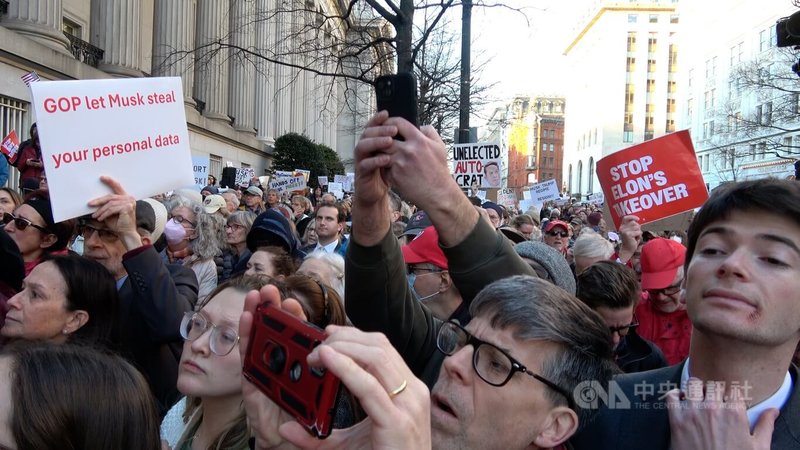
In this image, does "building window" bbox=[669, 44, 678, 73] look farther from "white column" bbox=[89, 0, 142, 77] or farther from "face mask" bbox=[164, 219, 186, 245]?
"face mask" bbox=[164, 219, 186, 245]

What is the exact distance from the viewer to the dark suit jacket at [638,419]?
2.06m

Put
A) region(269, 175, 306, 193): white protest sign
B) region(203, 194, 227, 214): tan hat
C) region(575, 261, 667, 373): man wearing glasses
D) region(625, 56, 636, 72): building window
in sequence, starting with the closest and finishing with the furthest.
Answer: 1. region(575, 261, 667, 373): man wearing glasses
2. region(203, 194, 227, 214): tan hat
3. region(269, 175, 306, 193): white protest sign
4. region(625, 56, 636, 72): building window

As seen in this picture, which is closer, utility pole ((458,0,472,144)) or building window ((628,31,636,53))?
utility pole ((458,0,472,144))

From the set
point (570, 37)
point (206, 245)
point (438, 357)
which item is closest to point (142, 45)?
point (206, 245)

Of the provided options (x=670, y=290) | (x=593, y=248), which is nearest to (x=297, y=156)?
(x=593, y=248)

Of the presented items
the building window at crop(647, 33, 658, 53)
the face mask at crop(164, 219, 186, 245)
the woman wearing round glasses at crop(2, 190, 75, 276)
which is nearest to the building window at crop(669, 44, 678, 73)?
the building window at crop(647, 33, 658, 53)

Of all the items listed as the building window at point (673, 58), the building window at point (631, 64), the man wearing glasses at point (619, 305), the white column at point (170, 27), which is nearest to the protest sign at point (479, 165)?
the man wearing glasses at point (619, 305)

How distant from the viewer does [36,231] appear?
441cm

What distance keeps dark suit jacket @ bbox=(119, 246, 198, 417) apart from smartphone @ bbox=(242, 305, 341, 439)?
2055 mm

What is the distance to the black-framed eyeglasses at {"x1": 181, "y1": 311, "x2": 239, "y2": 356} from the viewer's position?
2.54m

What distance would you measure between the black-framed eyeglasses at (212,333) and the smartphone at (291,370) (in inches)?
42.4

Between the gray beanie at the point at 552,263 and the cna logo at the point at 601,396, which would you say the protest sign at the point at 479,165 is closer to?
the gray beanie at the point at 552,263

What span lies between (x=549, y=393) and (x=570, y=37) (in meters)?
146

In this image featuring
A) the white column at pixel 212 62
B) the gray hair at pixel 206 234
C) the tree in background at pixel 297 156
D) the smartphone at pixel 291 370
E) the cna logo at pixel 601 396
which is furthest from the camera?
the tree in background at pixel 297 156
